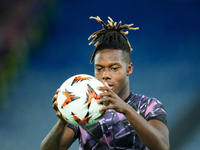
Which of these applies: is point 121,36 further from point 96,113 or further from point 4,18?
point 4,18

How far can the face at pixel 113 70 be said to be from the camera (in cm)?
251

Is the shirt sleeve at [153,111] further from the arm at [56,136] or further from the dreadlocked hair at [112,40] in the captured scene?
the arm at [56,136]

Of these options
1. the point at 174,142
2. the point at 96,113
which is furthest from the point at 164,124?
the point at 174,142

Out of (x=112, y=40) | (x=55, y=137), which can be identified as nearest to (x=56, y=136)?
(x=55, y=137)

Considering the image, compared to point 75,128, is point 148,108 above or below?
above

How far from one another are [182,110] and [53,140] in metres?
2.79

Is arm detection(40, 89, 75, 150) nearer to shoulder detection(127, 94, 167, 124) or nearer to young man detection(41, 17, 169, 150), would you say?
young man detection(41, 17, 169, 150)

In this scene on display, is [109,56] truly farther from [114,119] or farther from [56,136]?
[56,136]

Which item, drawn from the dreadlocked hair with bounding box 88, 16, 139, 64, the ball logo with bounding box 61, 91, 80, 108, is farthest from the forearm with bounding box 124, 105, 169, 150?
the dreadlocked hair with bounding box 88, 16, 139, 64

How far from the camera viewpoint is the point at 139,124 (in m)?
1.98

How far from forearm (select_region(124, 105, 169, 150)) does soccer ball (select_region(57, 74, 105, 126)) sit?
19 cm

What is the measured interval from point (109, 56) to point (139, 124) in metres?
0.78

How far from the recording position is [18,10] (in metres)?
5.14

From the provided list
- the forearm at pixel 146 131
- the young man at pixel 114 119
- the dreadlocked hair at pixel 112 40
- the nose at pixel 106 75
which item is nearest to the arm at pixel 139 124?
the forearm at pixel 146 131
